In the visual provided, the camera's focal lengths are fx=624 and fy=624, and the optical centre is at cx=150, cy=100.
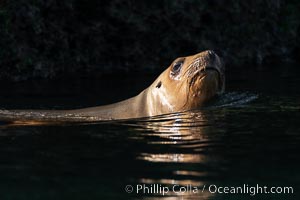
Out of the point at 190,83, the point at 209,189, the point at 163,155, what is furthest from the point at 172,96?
the point at 209,189

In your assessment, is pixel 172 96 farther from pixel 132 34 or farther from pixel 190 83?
pixel 132 34

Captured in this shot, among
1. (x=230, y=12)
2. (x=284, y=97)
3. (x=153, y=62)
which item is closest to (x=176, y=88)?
(x=284, y=97)

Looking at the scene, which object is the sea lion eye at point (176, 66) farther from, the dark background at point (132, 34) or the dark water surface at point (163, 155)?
the dark background at point (132, 34)

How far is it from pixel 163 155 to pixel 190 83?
2.00 meters

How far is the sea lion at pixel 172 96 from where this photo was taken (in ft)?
21.4

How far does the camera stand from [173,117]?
21.0 ft

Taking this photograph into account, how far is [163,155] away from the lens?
15.3ft

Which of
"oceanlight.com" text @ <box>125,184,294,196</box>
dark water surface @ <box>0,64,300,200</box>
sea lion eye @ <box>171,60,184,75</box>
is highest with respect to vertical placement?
sea lion eye @ <box>171,60,184,75</box>

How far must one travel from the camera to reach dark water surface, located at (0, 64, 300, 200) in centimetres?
384

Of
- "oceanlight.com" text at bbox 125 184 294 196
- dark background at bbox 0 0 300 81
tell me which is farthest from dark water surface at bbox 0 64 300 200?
dark background at bbox 0 0 300 81

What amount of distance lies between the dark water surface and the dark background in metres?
5.27

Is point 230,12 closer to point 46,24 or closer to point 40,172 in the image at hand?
point 46,24

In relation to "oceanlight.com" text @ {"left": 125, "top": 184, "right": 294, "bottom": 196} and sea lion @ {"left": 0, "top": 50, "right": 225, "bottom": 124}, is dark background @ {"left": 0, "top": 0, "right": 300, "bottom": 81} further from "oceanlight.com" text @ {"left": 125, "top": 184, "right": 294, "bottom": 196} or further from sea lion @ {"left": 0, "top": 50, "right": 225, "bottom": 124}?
"oceanlight.com" text @ {"left": 125, "top": 184, "right": 294, "bottom": 196}

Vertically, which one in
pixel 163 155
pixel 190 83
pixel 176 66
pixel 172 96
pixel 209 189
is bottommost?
pixel 209 189
